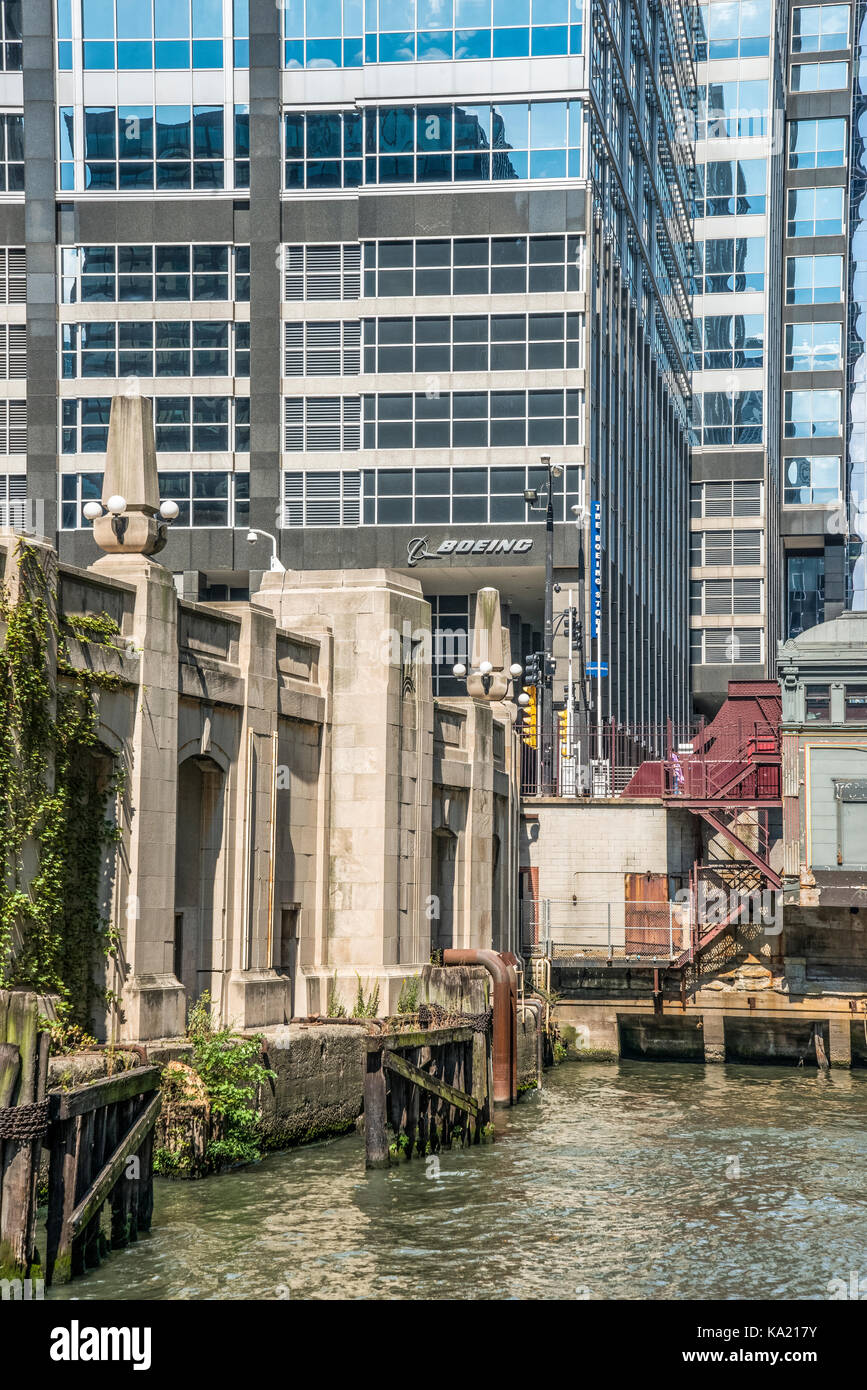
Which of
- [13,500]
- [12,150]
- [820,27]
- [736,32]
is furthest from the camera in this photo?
[820,27]

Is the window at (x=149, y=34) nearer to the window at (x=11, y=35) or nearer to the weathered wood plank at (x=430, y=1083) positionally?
the window at (x=11, y=35)

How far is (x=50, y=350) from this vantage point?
67.7 metres

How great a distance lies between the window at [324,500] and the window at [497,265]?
7473 mm

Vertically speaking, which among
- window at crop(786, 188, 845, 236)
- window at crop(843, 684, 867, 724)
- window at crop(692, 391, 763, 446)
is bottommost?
window at crop(843, 684, 867, 724)

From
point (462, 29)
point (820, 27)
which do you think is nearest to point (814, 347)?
point (820, 27)

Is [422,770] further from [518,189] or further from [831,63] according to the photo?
[831,63]

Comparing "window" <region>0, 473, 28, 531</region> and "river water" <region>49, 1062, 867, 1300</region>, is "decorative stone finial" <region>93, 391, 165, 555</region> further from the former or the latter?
"window" <region>0, 473, 28, 531</region>

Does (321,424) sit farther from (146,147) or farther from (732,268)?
(732,268)

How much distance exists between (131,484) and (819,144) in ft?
293

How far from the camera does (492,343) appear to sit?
6588 centimetres

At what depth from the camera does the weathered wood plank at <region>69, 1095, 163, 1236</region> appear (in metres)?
19.3

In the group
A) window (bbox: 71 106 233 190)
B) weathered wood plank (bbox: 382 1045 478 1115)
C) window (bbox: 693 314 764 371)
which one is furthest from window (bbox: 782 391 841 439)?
weathered wood plank (bbox: 382 1045 478 1115)

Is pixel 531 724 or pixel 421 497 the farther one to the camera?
pixel 421 497

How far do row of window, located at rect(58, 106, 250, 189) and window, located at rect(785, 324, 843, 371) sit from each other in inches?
1836
